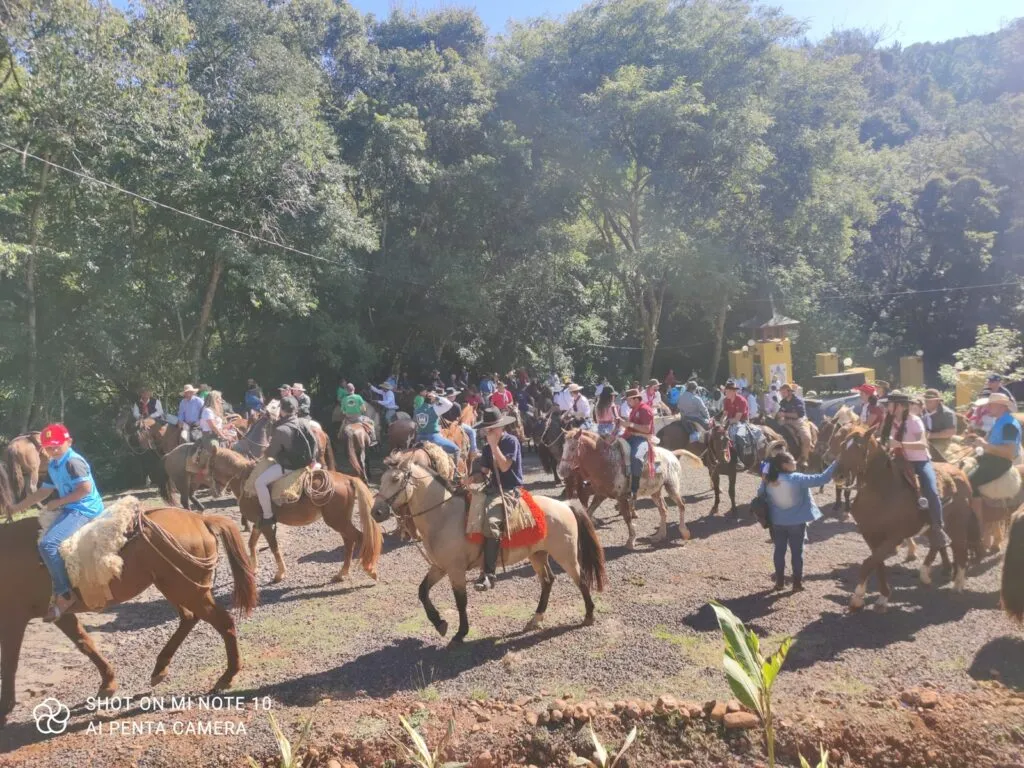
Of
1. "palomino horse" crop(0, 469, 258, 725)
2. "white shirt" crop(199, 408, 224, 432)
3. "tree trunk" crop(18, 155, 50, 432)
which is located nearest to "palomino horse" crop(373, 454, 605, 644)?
"palomino horse" crop(0, 469, 258, 725)

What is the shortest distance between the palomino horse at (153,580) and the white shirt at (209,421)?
763 cm

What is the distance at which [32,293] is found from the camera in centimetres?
1708

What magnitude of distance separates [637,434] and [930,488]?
14.0ft

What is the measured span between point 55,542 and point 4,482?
639 cm

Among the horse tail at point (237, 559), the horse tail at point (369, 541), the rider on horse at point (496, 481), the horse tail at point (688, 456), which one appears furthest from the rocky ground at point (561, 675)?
the horse tail at point (688, 456)

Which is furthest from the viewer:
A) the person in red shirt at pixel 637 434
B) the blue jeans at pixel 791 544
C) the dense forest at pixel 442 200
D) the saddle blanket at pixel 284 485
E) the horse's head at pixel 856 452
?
the dense forest at pixel 442 200

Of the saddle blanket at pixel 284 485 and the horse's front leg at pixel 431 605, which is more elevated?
the saddle blanket at pixel 284 485

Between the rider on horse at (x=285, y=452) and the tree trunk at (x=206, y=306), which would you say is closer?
the rider on horse at (x=285, y=452)

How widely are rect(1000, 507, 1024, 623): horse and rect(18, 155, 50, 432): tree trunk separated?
1892cm

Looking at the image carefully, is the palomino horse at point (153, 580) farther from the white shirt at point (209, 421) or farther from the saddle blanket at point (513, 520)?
the white shirt at point (209, 421)

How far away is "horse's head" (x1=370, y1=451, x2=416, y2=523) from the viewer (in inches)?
277

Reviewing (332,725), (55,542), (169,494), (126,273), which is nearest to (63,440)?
(55,542)

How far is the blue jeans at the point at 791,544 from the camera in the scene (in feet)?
27.4

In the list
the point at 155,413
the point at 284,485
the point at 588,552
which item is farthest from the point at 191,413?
the point at 588,552
